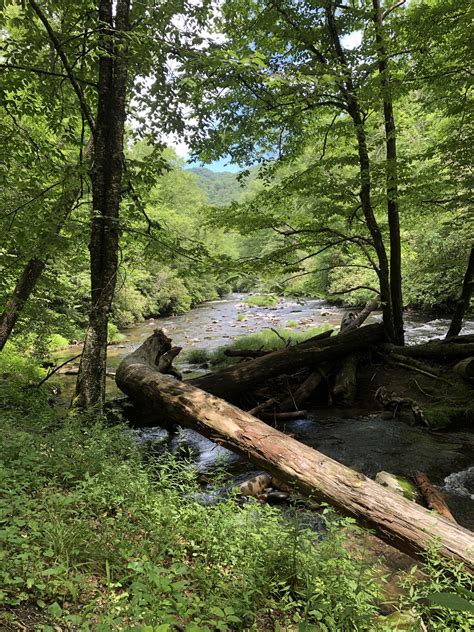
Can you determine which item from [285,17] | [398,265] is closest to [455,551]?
[398,265]

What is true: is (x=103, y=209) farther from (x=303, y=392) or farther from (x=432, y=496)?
(x=432, y=496)

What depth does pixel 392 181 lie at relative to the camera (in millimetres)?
6816

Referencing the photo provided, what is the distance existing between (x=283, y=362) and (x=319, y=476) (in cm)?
452

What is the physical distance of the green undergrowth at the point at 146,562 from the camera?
2020 millimetres

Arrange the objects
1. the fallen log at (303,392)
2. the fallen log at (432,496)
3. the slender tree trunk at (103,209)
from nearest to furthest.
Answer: the fallen log at (432,496)
the slender tree trunk at (103,209)
the fallen log at (303,392)

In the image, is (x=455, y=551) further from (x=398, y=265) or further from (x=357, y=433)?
(x=398, y=265)

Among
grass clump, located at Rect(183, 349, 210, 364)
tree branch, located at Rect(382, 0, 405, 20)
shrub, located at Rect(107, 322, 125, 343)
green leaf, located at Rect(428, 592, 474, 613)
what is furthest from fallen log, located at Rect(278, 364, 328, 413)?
shrub, located at Rect(107, 322, 125, 343)

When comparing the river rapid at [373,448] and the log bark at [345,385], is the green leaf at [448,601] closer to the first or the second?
the river rapid at [373,448]

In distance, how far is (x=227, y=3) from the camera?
7.82 meters

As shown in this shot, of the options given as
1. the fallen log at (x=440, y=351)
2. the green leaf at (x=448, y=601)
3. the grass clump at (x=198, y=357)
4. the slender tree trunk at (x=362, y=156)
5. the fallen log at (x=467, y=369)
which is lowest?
the grass clump at (x=198, y=357)

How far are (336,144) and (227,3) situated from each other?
12.6 feet

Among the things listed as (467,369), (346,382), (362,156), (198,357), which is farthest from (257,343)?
(362,156)

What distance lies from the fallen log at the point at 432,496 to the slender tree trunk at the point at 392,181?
15.7ft

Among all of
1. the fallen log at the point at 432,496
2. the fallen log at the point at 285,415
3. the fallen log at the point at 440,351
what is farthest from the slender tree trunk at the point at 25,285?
the fallen log at the point at 440,351
